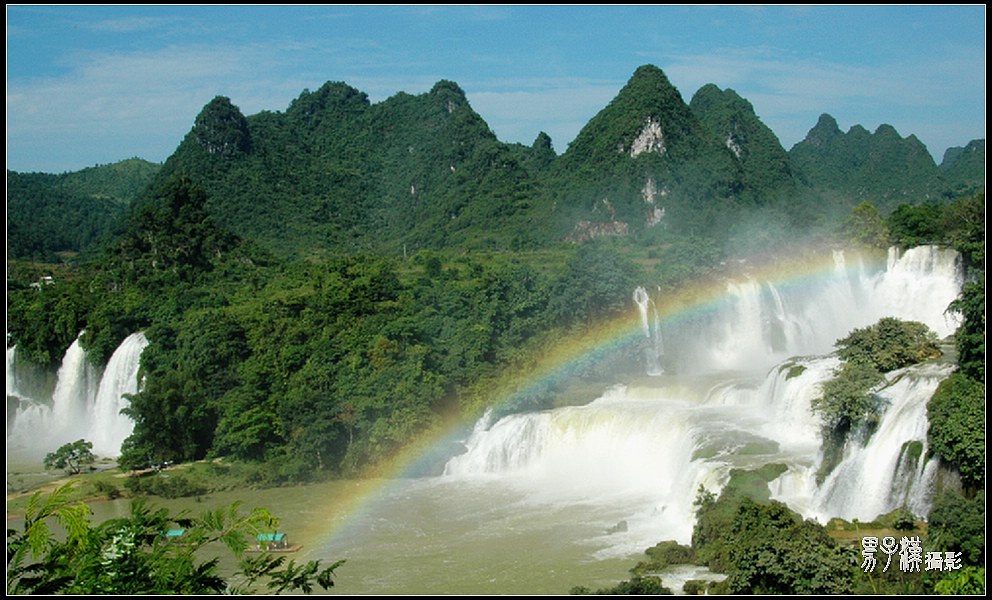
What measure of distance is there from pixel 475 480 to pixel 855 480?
28.5ft

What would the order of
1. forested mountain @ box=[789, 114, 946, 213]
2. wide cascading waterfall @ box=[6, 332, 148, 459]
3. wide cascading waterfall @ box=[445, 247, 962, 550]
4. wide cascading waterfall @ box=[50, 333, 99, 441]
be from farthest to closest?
forested mountain @ box=[789, 114, 946, 213] < wide cascading waterfall @ box=[50, 333, 99, 441] < wide cascading waterfall @ box=[6, 332, 148, 459] < wide cascading waterfall @ box=[445, 247, 962, 550]

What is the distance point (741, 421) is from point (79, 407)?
1969 cm

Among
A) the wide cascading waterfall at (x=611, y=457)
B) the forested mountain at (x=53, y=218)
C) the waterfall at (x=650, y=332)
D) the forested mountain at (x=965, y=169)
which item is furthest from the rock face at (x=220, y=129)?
the forested mountain at (x=965, y=169)

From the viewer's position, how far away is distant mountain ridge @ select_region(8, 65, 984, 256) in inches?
2064

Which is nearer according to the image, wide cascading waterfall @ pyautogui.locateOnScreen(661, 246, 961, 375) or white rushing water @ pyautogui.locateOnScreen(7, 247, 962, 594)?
white rushing water @ pyautogui.locateOnScreen(7, 247, 962, 594)

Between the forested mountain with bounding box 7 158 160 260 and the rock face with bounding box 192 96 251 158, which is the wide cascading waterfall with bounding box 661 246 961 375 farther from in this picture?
the rock face with bounding box 192 96 251 158

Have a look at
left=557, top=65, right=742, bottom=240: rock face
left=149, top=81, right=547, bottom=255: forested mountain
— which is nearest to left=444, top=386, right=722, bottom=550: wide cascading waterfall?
left=149, top=81, right=547, bottom=255: forested mountain

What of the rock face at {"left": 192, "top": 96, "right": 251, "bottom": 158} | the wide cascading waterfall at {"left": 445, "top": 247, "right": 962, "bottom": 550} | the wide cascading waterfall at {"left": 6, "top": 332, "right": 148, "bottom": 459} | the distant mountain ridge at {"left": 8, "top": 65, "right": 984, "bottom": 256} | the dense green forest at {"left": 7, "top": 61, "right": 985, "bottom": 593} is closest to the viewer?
the wide cascading waterfall at {"left": 445, "top": 247, "right": 962, "bottom": 550}

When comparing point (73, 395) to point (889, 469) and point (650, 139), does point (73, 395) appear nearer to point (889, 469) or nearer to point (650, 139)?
point (889, 469)

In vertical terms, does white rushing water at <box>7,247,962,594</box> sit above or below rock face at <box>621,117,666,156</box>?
below

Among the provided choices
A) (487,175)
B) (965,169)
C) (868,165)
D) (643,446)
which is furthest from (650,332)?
(965,169)

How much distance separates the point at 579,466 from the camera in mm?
21344

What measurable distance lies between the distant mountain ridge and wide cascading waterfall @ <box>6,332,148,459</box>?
22160mm

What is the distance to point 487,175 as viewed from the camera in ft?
196
